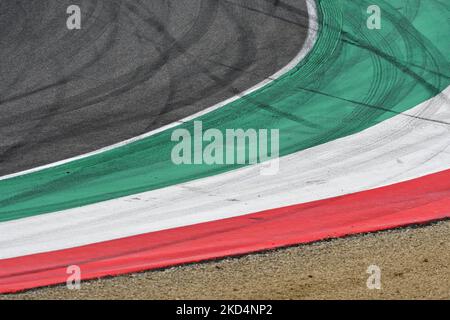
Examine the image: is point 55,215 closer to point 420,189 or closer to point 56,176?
point 56,176

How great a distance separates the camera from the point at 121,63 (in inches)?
465

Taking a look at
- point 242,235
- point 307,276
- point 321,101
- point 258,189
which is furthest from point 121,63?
point 307,276

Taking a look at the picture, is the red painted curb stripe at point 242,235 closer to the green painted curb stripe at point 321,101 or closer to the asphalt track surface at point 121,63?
the green painted curb stripe at point 321,101

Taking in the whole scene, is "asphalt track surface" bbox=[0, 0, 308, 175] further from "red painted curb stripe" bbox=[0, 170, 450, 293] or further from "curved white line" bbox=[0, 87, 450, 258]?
"red painted curb stripe" bbox=[0, 170, 450, 293]

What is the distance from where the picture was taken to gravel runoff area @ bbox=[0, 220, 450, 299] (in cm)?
748

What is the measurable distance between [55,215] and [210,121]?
8.07 ft

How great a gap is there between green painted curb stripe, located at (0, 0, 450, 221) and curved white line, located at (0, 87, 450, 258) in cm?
19

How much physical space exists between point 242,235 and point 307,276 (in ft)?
3.46

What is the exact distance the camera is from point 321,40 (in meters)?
12.4

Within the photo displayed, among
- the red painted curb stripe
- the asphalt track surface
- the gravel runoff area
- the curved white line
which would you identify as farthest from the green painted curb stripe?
the gravel runoff area

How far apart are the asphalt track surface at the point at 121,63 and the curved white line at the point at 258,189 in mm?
1222

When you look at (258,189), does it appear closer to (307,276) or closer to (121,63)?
(307,276)

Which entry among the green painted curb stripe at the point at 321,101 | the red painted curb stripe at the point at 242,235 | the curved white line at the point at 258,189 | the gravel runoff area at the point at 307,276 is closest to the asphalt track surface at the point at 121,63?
the green painted curb stripe at the point at 321,101

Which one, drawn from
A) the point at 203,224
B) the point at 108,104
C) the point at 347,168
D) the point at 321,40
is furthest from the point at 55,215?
the point at 321,40
